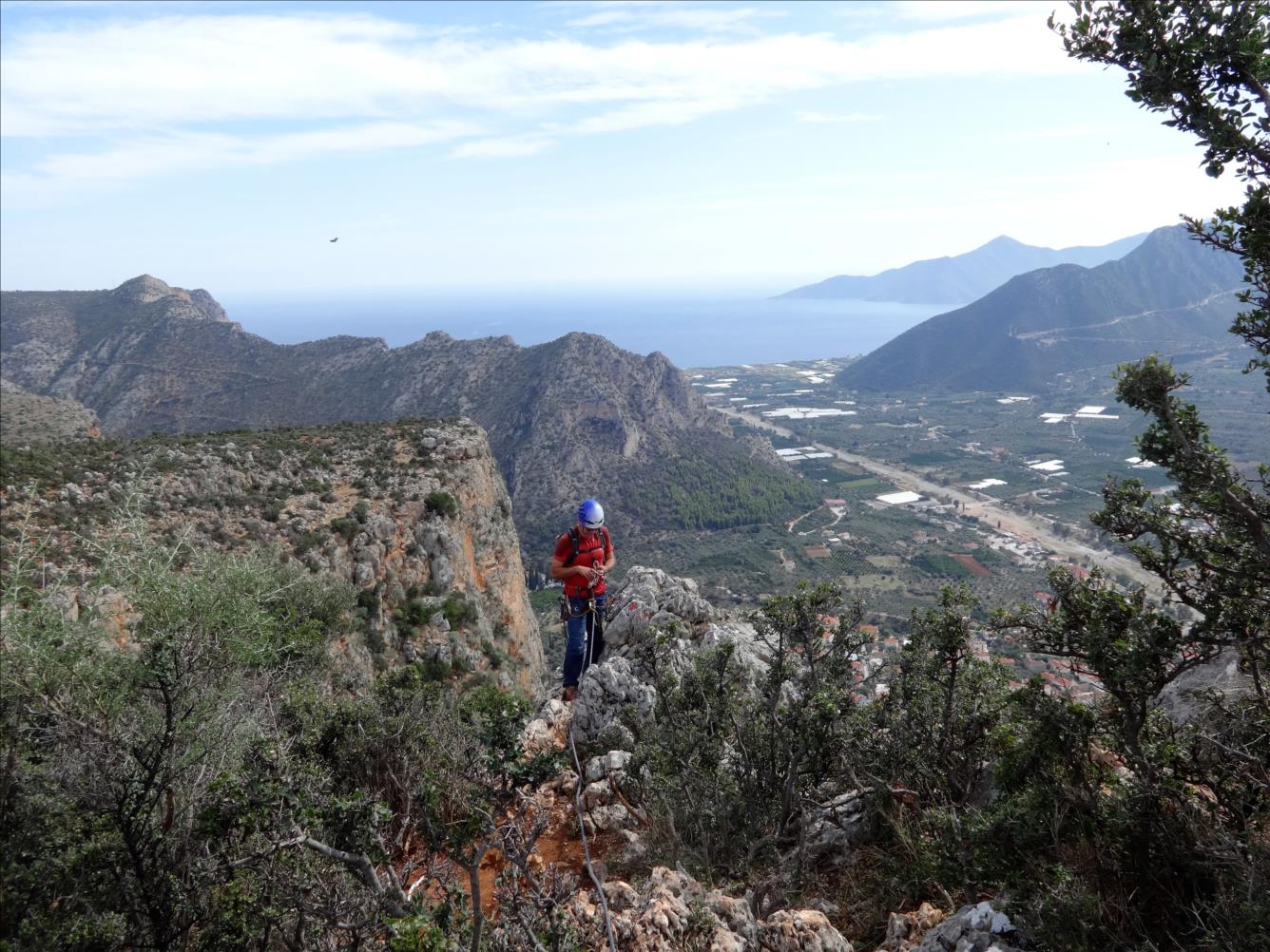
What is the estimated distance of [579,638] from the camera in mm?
10195

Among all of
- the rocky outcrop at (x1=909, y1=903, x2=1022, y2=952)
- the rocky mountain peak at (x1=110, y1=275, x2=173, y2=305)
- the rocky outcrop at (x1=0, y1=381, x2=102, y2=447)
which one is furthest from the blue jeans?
the rocky mountain peak at (x1=110, y1=275, x2=173, y2=305)

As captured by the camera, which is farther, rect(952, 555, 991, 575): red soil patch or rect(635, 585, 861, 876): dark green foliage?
rect(952, 555, 991, 575): red soil patch

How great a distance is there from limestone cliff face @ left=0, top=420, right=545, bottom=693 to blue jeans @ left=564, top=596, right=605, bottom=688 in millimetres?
6699

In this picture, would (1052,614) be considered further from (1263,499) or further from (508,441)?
(508,441)

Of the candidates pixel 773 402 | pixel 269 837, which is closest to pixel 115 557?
A: pixel 269 837

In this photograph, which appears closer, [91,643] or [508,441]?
[91,643]

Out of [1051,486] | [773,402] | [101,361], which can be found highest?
[101,361]

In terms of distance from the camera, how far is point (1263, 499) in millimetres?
3824

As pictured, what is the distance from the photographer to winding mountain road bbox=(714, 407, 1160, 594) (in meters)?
66.5

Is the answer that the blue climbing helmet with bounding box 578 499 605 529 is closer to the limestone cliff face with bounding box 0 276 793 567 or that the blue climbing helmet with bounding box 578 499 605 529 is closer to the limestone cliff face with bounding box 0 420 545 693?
the limestone cliff face with bounding box 0 420 545 693

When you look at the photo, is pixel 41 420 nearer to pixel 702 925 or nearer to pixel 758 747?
pixel 758 747

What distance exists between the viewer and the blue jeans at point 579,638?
9.80m

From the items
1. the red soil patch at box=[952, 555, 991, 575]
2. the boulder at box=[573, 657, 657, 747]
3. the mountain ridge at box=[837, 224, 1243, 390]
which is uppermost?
the mountain ridge at box=[837, 224, 1243, 390]

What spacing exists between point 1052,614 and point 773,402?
167 meters
